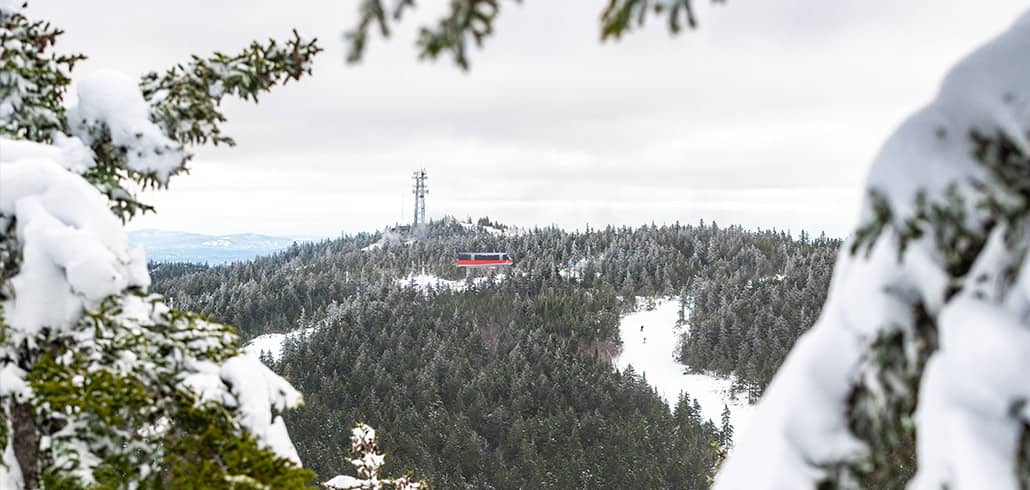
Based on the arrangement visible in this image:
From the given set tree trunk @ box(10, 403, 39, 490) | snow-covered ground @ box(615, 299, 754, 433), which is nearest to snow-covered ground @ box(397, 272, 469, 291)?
snow-covered ground @ box(615, 299, 754, 433)

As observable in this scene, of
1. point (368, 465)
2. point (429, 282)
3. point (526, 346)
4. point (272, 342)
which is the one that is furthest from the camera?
point (429, 282)

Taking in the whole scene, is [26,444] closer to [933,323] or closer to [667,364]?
[933,323]

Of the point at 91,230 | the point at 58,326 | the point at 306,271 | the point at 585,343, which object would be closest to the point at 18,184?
the point at 91,230

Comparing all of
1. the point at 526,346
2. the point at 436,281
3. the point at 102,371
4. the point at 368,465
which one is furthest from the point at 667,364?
the point at 102,371

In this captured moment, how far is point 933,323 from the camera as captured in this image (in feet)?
6.11

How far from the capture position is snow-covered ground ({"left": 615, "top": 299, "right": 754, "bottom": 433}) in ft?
291

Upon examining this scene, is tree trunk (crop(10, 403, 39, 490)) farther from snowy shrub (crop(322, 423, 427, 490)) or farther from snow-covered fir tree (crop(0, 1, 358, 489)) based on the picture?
snowy shrub (crop(322, 423, 427, 490))

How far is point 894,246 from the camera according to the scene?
6.14 feet

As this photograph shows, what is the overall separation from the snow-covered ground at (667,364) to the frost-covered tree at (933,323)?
84.2 metres

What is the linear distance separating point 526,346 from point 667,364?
23.7m

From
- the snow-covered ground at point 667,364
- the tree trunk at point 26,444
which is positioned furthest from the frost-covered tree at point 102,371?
the snow-covered ground at point 667,364

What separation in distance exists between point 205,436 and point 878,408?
Answer: 346cm

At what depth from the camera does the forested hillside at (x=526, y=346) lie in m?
72.9

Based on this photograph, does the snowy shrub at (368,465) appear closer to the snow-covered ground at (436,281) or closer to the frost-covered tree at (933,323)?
the frost-covered tree at (933,323)
